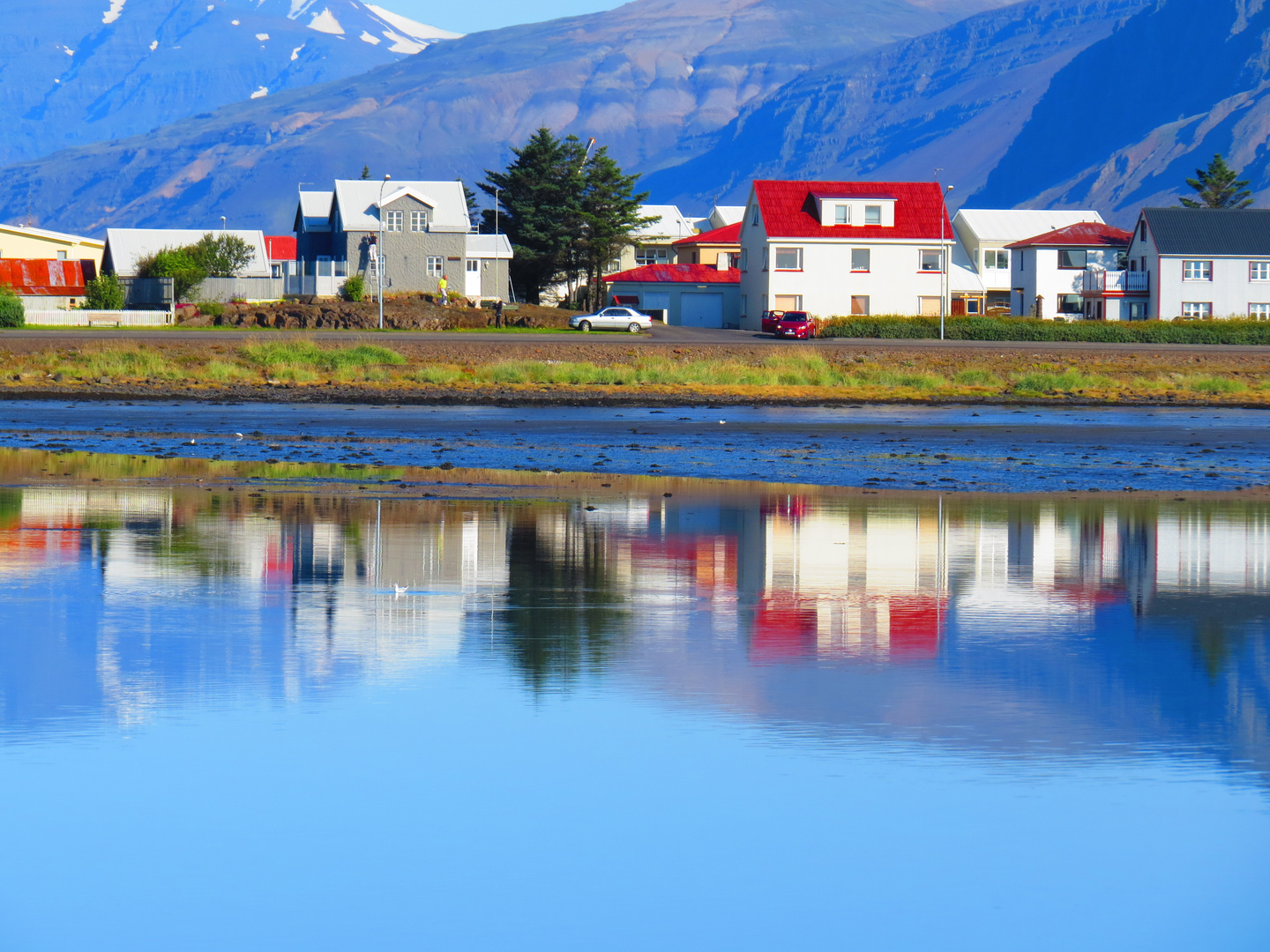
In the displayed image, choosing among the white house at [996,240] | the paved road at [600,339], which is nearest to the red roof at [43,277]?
the paved road at [600,339]

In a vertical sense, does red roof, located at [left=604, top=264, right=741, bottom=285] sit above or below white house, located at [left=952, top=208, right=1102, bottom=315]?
below

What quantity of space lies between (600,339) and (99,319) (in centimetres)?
2631

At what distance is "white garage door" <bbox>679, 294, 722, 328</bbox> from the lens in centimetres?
10294

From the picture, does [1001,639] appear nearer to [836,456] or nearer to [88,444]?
[836,456]

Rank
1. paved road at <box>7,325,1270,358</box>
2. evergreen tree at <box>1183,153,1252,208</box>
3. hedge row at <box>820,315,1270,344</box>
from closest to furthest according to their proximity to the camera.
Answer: paved road at <box>7,325,1270,358</box> → hedge row at <box>820,315,1270,344</box> → evergreen tree at <box>1183,153,1252,208</box>

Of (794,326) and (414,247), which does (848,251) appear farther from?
(414,247)

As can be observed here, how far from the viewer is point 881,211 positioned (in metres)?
96.3

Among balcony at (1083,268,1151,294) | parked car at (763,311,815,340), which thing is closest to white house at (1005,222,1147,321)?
balcony at (1083,268,1151,294)

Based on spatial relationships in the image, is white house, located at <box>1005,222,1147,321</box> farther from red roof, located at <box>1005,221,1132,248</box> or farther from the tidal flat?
the tidal flat

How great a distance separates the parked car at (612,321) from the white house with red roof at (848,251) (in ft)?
41.6

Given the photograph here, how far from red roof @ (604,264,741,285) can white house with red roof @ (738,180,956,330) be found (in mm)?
5856

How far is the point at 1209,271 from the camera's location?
319 feet

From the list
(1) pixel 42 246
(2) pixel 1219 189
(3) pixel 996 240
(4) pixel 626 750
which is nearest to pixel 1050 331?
(3) pixel 996 240

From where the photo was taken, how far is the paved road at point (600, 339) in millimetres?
65938
